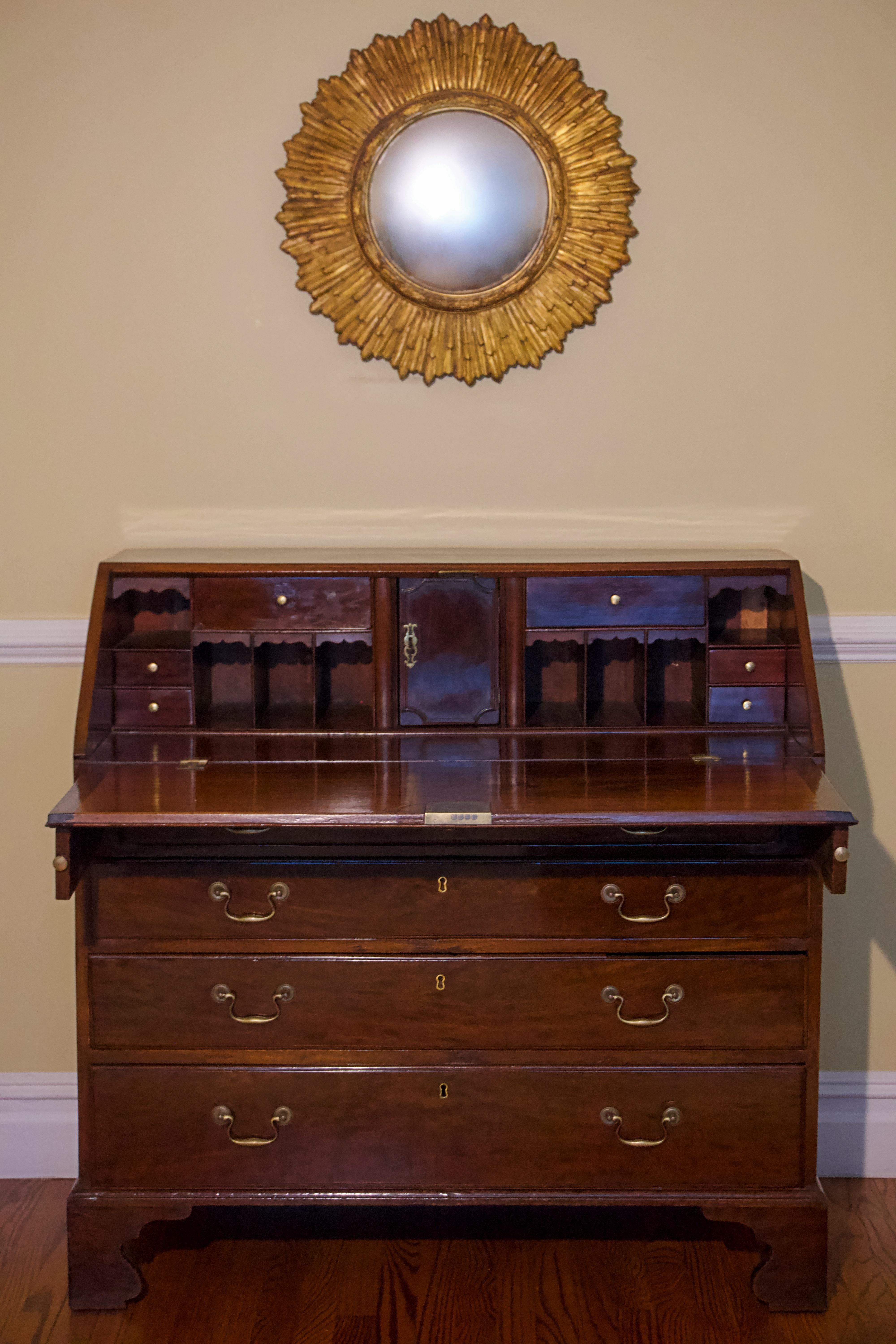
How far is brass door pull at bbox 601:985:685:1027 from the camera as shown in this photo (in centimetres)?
237

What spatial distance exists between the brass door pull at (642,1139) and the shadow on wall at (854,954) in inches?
30.8

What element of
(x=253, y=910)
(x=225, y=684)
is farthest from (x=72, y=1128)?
(x=225, y=684)

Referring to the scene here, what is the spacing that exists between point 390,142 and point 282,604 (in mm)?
1073

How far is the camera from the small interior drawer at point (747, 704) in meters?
2.64

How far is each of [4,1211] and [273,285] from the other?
2241 millimetres

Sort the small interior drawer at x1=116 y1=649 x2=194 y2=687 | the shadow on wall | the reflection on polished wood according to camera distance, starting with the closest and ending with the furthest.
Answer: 1. the reflection on polished wood
2. the small interior drawer at x1=116 y1=649 x2=194 y2=687
3. the shadow on wall

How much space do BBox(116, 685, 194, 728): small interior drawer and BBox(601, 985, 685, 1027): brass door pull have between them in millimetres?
1041

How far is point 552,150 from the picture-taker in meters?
2.75

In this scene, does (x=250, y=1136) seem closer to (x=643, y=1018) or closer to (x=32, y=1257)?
(x=32, y=1257)

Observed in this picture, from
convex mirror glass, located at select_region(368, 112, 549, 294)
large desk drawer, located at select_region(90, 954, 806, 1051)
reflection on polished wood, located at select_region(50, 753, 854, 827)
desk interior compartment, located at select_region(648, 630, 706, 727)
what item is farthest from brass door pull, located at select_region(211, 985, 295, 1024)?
convex mirror glass, located at select_region(368, 112, 549, 294)

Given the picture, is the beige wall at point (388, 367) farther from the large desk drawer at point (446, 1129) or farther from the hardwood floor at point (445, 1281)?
the hardwood floor at point (445, 1281)

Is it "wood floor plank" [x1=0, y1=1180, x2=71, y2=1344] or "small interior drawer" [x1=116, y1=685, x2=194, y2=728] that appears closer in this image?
"wood floor plank" [x1=0, y1=1180, x2=71, y2=1344]

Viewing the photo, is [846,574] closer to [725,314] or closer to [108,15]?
[725,314]

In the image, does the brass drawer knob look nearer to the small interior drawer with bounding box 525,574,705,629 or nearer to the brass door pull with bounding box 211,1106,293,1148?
the brass door pull with bounding box 211,1106,293,1148
